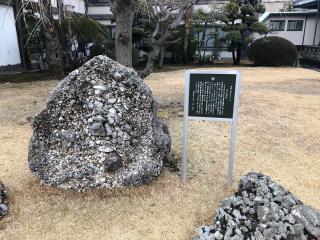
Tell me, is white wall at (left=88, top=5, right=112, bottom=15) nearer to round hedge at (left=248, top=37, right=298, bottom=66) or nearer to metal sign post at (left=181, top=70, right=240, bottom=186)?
round hedge at (left=248, top=37, right=298, bottom=66)

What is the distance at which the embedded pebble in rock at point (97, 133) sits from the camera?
347cm

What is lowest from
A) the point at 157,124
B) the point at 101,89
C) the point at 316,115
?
the point at 316,115

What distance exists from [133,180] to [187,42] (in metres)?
14.9

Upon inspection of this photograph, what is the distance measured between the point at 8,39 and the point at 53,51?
9.72ft

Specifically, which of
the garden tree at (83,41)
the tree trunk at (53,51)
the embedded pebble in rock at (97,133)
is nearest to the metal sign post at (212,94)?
the embedded pebble in rock at (97,133)

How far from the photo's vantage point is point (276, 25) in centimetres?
2212

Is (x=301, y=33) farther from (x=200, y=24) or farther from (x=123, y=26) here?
(x=123, y=26)

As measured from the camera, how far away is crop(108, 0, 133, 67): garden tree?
614cm

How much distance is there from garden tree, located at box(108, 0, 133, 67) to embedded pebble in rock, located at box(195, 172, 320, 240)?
167 inches

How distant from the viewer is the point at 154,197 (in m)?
3.45

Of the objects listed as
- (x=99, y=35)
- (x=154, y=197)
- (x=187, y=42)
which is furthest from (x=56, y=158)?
(x=187, y=42)

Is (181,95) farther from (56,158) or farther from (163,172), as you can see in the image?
(56,158)

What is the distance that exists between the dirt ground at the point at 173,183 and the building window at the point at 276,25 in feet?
53.2

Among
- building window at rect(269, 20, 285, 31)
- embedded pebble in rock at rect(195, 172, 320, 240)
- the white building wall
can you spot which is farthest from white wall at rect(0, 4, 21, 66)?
the white building wall
